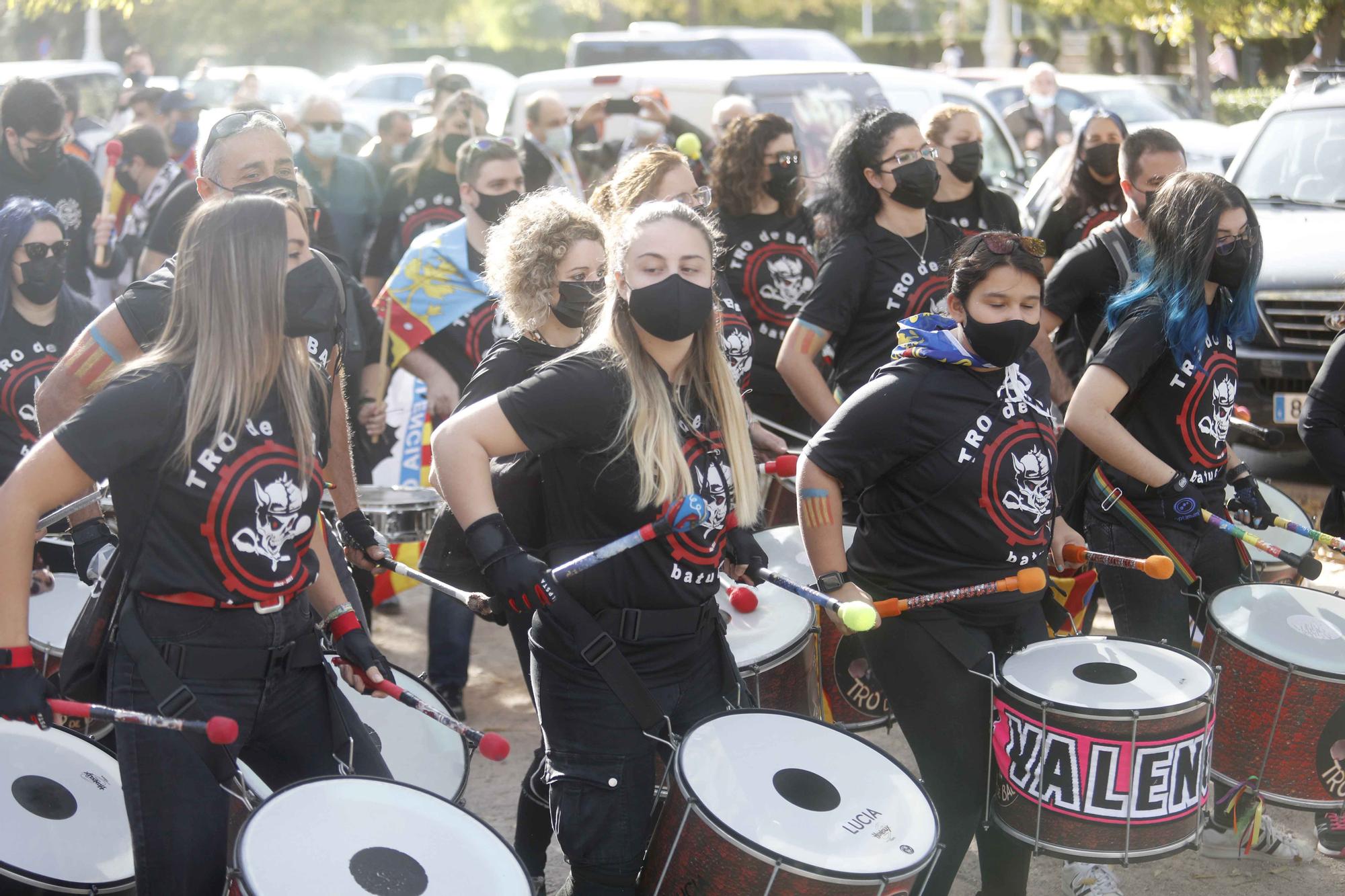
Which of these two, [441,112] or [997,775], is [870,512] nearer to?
[997,775]

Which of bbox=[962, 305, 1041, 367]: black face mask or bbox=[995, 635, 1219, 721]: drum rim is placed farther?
bbox=[962, 305, 1041, 367]: black face mask

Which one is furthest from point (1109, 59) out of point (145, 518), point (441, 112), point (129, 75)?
point (145, 518)

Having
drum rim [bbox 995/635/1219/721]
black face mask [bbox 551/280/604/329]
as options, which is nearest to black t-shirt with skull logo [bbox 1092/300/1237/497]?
drum rim [bbox 995/635/1219/721]

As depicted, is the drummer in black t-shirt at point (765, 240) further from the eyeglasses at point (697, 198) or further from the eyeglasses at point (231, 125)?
Result: the eyeglasses at point (231, 125)

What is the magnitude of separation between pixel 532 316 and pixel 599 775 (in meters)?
1.18

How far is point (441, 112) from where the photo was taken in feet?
25.5

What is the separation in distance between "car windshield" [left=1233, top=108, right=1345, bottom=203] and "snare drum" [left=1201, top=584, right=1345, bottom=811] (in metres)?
4.97

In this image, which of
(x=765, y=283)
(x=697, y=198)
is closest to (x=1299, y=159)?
(x=765, y=283)

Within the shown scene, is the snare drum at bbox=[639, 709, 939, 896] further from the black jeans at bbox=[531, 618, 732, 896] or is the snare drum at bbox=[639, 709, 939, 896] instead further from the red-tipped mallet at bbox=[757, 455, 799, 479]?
the red-tipped mallet at bbox=[757, 455, 799, 479]

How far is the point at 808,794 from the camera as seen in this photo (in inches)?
120

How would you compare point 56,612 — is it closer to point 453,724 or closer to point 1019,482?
point 453,724

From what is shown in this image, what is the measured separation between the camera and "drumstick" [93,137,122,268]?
7602 mm

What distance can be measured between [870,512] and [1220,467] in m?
1.14

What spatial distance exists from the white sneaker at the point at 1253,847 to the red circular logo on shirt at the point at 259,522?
2.83 m
